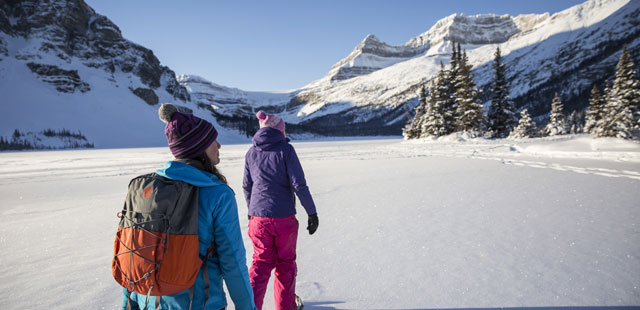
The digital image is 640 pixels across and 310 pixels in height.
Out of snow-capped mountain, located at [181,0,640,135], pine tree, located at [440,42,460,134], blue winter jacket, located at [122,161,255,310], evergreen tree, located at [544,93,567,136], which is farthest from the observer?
snow-capped mountain, located at [181,0,640,135]

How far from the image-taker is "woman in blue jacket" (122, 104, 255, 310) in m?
1.33

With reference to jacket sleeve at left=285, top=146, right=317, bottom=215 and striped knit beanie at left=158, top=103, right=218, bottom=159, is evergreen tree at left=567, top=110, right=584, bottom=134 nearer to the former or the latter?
jacket sleeve at left=285, top=146, right=317, bottom=215

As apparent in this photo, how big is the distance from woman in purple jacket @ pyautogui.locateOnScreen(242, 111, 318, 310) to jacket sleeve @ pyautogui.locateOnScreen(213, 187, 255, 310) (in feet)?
3.09

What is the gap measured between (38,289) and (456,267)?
4828mm

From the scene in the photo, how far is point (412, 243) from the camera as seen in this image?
3.71 metres

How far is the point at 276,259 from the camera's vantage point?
8.03 feet

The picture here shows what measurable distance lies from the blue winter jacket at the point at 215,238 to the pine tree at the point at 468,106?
28415 millimetres

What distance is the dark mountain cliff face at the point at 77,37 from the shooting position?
82.0 m

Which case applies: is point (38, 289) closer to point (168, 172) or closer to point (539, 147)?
point (168, 172)

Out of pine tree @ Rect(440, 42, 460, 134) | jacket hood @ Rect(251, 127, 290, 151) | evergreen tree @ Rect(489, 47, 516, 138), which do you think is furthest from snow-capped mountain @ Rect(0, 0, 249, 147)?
jacket hood @ Rect(251, 127, 290, 151)

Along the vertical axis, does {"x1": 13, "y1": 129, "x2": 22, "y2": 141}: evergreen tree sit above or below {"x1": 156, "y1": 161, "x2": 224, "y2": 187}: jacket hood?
above

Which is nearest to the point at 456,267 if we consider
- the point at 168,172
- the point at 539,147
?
the point at 168,172

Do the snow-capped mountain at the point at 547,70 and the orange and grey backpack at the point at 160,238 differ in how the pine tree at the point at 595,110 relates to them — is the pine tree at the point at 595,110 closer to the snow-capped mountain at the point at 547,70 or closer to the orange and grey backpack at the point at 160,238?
the orange and grey backpack at the point at 160,238

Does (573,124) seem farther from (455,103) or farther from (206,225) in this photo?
(206,225)
